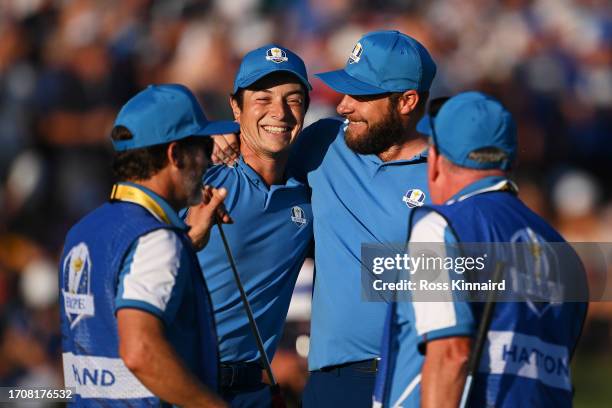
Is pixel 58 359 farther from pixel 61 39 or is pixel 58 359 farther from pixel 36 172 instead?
pixel 61 39

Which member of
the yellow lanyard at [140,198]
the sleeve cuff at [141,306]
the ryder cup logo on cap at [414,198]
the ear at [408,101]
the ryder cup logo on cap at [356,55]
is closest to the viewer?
the sleeve cuff at [141,306]

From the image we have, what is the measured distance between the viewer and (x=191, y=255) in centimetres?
399

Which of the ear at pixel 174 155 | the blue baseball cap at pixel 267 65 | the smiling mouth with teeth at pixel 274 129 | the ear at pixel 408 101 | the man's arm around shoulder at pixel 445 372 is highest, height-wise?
the blue baseball cap at pixel 267 65

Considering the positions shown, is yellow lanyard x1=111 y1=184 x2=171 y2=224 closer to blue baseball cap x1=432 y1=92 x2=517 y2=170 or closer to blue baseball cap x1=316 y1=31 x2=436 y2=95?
blue baseball cap x1=432 y1=92 x2=517 y2=170

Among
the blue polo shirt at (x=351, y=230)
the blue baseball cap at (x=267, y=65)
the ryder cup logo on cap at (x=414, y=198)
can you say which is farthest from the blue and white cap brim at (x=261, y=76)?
the ryder cup logo on cap at (x=414, y=198)

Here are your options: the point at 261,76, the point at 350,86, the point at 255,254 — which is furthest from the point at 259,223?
the point at 350,86

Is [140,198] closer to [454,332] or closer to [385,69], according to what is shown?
[454,332]

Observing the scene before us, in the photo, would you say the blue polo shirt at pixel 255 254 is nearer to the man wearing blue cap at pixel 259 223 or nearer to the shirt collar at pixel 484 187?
the man wearing blue cap at pixel 259 223

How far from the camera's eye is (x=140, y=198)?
403 cm

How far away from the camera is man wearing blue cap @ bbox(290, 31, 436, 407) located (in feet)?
18.2

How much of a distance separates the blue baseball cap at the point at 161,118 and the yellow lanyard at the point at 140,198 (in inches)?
5.9

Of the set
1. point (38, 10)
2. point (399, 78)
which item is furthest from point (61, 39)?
point (399, 78)

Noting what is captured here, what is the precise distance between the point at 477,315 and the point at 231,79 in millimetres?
7250

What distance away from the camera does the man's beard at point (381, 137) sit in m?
5.71
